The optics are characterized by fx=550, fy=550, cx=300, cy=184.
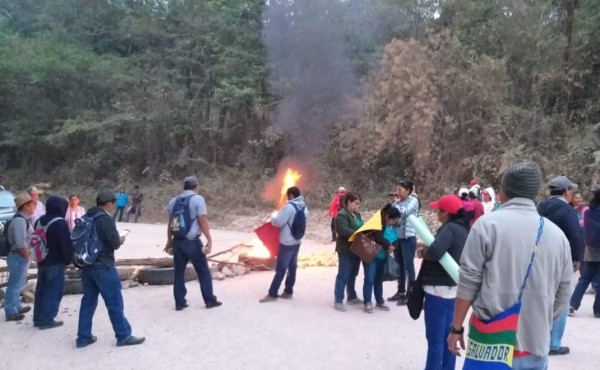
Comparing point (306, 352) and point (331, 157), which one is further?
point (331, 157)

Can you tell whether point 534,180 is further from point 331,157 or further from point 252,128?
point 252,128

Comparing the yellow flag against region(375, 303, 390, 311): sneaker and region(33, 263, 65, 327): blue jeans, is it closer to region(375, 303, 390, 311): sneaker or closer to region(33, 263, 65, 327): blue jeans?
region(375, 303, 390, 311): sneaker

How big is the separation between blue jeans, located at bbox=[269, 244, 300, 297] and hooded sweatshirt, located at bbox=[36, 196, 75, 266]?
2718 millimetres

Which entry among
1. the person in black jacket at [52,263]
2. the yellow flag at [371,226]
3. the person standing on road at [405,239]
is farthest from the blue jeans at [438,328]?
the person in black jacket at [52,263]

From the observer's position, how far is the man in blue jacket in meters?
5.37

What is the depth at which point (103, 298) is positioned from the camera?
576 cm

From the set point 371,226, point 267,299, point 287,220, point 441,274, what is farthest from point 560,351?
point 267,299

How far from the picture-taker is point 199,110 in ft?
95.5

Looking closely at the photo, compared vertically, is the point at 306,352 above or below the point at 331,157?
below

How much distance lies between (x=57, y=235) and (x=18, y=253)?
0.88 m

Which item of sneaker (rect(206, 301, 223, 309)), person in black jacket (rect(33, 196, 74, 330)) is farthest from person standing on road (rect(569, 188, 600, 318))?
person in black jacket (rect(33, 196, 74, 330))

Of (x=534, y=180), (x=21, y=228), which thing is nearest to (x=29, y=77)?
(x=21, y=228)

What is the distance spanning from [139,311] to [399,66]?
14.9 metres

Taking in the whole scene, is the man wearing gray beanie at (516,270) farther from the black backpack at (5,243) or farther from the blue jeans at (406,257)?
the black backpack at (5,243)
